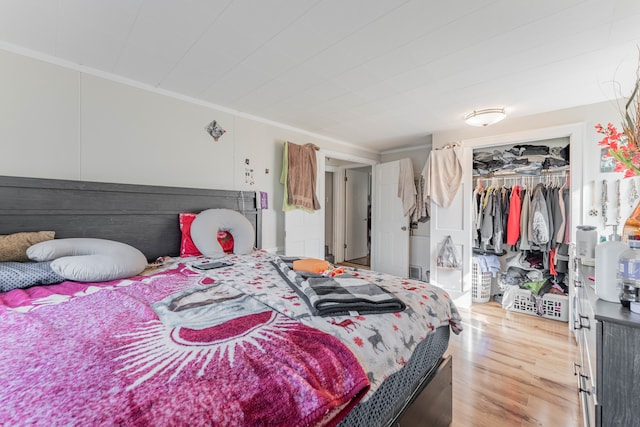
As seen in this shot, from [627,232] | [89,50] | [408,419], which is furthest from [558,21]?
[89,50]

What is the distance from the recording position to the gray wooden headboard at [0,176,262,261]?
1.78 meters

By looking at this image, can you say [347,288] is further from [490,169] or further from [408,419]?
[490,169]

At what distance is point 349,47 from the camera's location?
1810mm

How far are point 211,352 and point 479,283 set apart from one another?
3.71 m

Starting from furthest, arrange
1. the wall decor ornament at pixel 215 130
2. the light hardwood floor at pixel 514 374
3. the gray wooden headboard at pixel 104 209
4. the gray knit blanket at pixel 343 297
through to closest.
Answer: the wall decor ornament at pixel 215 130 → the gray wooden headboard at pixel 104 209 → the light hardwood floor at pixel 514 374 → the gray knit blanket at pixel 343 297

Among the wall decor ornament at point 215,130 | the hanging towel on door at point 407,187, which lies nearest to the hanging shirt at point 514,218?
the hanging towel on door at point 407,187

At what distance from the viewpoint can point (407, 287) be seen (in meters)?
1.41

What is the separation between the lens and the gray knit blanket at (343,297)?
105cm

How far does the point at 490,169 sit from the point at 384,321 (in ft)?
11.1

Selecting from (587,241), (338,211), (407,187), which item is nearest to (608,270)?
(587,241)

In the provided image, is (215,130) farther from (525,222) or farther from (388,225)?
(525,222)

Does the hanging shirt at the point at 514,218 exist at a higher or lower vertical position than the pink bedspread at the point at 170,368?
higher

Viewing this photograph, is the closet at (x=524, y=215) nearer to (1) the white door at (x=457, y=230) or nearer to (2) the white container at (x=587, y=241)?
(1) the white door at (x=457, y=230)

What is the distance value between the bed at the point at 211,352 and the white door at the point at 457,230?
2298 millimetres
